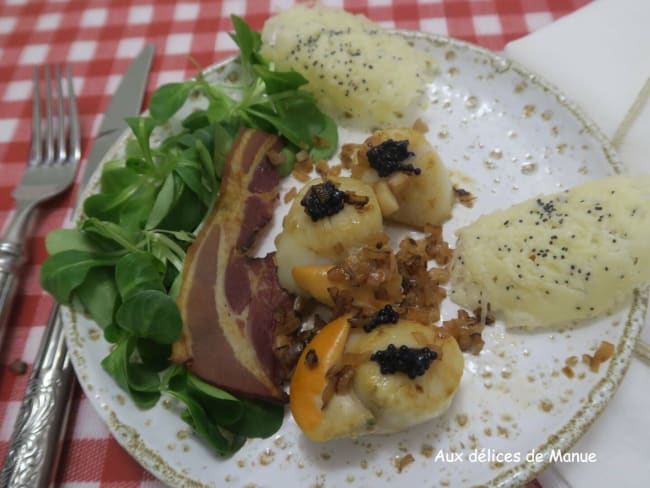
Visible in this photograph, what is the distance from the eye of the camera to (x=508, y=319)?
157cm

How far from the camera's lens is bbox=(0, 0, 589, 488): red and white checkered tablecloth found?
2184mm

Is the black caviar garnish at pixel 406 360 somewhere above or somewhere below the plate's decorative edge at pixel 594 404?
above

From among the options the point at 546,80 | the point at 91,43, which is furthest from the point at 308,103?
the point at 91,43

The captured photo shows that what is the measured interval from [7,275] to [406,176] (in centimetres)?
148

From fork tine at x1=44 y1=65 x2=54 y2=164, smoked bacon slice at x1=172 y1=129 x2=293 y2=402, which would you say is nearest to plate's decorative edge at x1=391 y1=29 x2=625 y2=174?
smoked bacon slice at x1=172 y1=129 x2=293 y2=402

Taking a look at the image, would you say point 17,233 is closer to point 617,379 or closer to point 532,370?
point 532,370

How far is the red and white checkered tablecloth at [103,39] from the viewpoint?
7.16 feet

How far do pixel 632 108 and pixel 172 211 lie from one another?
5.71ft

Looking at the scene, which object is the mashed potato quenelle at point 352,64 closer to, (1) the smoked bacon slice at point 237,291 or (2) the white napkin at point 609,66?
(1) the smoked bacon slice at point 237,291

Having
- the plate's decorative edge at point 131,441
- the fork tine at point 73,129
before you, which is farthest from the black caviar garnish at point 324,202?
the fork tine at point 73,129

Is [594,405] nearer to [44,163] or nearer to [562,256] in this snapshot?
[562,256]

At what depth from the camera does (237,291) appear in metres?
1.70

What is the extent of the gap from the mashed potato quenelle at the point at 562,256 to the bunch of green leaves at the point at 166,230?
74 cm

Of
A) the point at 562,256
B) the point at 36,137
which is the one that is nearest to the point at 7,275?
the point at 36,137
